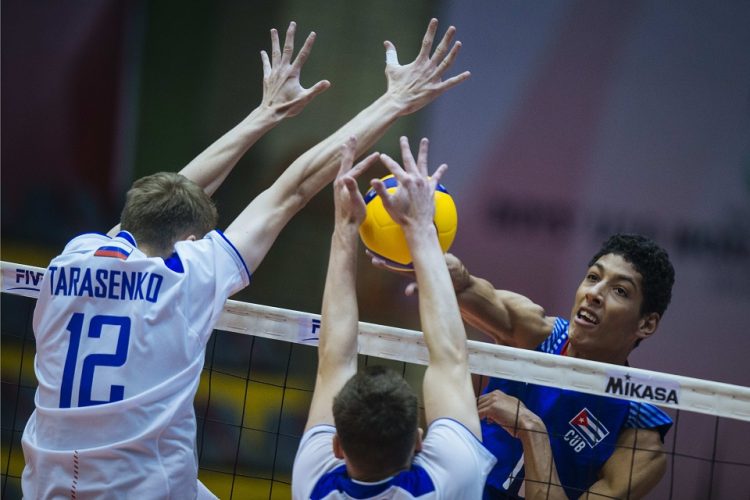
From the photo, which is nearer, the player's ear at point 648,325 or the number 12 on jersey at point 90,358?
the number 12 on jersey at point 90,358

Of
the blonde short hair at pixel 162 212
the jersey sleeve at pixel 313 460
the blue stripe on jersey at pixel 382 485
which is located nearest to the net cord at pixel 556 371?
the blonde short hair at pixel 162 212

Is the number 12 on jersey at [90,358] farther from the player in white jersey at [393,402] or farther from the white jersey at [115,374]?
the player in white jersey at [393,402]

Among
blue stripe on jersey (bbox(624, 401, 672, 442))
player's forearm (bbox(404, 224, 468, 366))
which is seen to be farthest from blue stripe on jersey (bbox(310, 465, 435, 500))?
blue stripe on jersey (bbox(624, 401, 672, 442))

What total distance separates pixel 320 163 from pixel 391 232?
1.16 feet

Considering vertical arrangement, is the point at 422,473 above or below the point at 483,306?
below

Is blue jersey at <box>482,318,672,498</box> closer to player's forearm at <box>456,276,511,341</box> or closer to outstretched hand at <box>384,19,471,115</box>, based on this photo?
player's forearm at <box>456,276,511,341</box>

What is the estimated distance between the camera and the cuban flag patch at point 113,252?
274 cm

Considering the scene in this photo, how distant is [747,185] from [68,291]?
15.0 ft

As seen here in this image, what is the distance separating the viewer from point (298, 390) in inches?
245

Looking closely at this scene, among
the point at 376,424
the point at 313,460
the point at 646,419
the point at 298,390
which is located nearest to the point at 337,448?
the point at 313,460

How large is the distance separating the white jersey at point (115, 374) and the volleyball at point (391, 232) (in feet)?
2.29

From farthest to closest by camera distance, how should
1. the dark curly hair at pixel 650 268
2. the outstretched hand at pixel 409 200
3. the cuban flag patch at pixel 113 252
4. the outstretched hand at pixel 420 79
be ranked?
the dark curly hair at pixel 650 268 < the outstretched hand at pixel 420 79 < the cuban flag patch at pixel 113 252 < the outstretched hand at pixel 409 200

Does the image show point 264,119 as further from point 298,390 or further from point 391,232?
point 298,390

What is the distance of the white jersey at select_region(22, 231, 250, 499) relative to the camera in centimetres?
267
